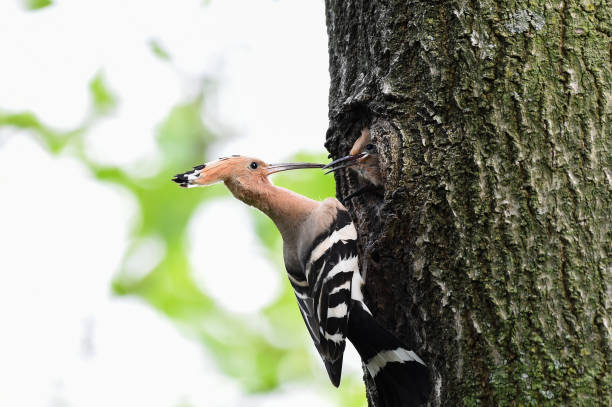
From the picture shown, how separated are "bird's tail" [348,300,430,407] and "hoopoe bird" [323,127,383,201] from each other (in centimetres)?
48

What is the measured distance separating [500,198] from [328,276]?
0.93 meters

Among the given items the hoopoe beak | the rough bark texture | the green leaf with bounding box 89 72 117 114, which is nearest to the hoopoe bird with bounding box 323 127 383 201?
the hoopoe beak

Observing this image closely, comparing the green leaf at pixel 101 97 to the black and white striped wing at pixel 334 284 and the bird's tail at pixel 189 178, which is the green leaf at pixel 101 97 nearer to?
the bird's tail at pixel 189 178

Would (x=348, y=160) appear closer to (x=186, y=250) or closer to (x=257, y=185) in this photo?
(x=257, y=185)

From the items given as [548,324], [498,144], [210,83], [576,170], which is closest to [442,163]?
[498,144]

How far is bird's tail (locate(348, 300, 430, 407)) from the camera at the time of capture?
2.08 metres

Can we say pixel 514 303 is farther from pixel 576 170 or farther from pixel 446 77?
pixel 446 77

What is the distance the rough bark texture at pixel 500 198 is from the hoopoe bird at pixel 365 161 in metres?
0.18

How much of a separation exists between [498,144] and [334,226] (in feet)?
2.98

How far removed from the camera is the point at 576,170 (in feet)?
6.26

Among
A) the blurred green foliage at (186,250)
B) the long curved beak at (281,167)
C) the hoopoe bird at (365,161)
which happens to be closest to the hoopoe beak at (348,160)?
the hoopoe bird at (365,161)

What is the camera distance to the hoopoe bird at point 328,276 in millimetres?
2230

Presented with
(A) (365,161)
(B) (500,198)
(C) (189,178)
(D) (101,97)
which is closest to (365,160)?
(A) (365,161)

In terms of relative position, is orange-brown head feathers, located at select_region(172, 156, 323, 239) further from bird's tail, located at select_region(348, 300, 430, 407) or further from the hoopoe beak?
bird's tail, located at select_region(348, 300, 430, 407)
